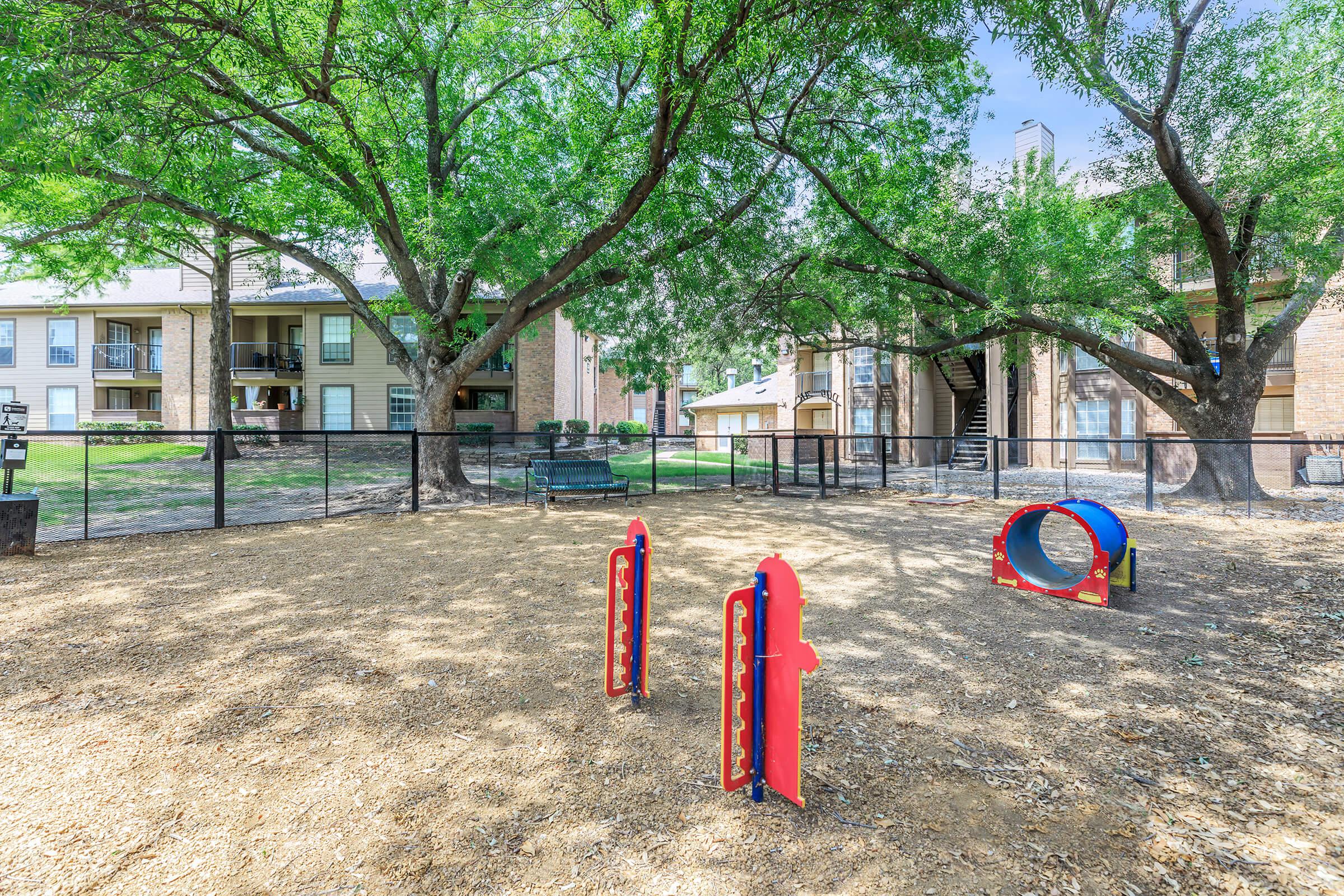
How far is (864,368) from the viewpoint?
30266 millimetres

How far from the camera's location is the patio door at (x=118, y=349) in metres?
29.7

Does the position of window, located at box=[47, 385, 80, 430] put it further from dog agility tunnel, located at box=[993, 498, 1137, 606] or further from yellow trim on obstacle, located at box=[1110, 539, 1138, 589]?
yellow trim on obstacle, located at box=[1110, 539, 1138, 589]

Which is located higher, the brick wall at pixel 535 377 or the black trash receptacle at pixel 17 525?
the brick wall at pixel 535 377

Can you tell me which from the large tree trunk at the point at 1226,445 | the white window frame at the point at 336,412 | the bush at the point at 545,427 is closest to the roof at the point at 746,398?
the bush at the point at 545,427

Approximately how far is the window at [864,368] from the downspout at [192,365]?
30.5 m

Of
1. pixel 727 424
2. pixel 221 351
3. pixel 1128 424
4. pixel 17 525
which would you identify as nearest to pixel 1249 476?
pixel 1128 424

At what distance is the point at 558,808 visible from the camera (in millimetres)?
2812

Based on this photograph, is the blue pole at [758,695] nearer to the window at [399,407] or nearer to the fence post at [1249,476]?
the fence post at [1249,476]

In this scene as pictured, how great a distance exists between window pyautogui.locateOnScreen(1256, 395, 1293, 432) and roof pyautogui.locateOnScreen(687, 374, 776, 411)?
21.1 metres

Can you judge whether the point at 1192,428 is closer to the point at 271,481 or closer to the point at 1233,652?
the point at 1233,652

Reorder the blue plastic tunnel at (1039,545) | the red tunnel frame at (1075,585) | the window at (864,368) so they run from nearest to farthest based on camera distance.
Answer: the red tunnel frame at (1075,585), the blue plastic tunnel at (1039,545), the window at (864,368)

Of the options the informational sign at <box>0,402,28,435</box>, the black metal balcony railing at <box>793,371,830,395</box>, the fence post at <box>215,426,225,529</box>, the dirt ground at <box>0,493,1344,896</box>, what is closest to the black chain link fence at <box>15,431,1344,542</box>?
the fence post at <box>215,426,225,529</box>

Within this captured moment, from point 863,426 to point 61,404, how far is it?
38.3 metres

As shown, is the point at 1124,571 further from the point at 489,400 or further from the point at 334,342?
the point at 334,342
